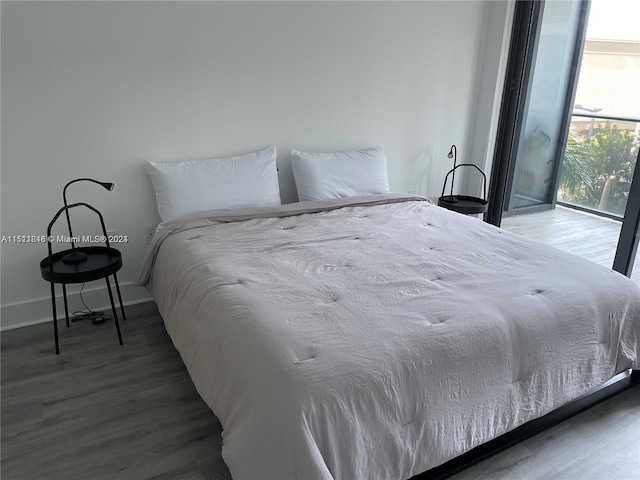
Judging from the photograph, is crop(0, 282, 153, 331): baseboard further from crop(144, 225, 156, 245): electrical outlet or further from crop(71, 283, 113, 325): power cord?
crop(144, 225, 156, 245): electrical outlet

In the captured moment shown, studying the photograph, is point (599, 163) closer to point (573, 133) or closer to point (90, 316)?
point (573, 133)

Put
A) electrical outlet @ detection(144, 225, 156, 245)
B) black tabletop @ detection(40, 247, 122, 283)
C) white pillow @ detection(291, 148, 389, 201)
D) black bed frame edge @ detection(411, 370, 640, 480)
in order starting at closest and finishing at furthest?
black bed frame edge @ detection(411, 370, 640, 480), black tabletop @ detection(40, 247, 122, 283), electrical outlet @ detection(144, 225, 156, 245), white pillow @ detection(291, 148, 389, 201)

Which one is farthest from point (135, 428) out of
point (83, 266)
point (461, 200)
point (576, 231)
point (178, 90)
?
point (576, 231)

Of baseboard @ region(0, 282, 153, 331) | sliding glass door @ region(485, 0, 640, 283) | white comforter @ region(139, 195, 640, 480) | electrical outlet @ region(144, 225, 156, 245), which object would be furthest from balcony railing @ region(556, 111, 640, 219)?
baseboard @ region(0, 282, 153, 331)

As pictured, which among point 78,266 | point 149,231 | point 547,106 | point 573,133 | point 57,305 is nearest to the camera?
point 78,266

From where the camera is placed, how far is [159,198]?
2.70 m

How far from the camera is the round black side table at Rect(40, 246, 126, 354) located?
2240mm

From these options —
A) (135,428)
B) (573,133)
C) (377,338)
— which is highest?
(573,133)

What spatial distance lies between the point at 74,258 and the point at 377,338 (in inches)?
66.5

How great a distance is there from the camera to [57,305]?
269 centimetres

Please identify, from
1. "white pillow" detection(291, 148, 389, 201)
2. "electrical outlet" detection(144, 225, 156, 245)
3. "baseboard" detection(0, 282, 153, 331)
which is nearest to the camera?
"baseboard" detection(0, 282, 153, 331)

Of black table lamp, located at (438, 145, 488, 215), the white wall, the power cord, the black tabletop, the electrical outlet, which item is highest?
the white wall

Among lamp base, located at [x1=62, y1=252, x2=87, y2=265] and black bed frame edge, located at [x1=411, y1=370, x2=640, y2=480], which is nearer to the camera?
black bed frame edge, located at [x1=411, y1=370, x2=640, y2=480]

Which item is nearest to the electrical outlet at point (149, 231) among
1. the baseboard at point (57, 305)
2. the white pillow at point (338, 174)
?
the baseboard at point (57, 305)
